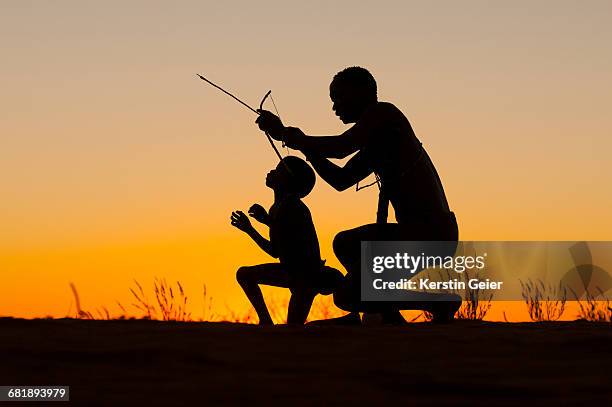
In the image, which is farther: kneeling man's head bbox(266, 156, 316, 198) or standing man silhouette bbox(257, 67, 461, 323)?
kneeling man's head bbox(266, 156, 316, 198)

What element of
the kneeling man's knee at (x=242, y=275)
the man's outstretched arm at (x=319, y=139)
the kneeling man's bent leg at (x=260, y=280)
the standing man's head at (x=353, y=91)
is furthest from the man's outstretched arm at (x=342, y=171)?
Answer: the kneeling man's knee at (x=242, y=275)

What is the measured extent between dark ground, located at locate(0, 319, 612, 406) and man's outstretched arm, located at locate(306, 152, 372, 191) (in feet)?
6.43

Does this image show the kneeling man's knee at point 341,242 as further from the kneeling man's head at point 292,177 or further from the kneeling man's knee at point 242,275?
the kneeling man's knee at point 242,275

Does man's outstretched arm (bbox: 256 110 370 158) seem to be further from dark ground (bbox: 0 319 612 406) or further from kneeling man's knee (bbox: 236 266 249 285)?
dark ground (bbox: 0 319 612 406)

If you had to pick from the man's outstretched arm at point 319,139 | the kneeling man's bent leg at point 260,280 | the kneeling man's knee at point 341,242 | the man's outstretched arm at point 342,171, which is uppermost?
the man's outstretched arm at point 319,139

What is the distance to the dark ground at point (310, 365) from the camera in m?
4.46

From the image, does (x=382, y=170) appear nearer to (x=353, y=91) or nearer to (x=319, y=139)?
(x=319, y=139)

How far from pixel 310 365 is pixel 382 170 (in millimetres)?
3419

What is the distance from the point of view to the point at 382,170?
8.41m

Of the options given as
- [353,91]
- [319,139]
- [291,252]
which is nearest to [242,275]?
[291,252]

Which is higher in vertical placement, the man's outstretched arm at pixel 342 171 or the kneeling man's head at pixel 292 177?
the kneeling man's head at pixel 292 177

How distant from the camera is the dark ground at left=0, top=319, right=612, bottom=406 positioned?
14.6ft

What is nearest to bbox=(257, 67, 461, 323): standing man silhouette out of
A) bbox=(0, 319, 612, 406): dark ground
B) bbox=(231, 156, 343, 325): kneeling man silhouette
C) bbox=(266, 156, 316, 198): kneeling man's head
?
bbox=(231, 156, 343, 325): kneeling man silhouette

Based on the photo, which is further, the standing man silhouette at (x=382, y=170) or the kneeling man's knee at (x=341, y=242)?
the kneeling man's knee at (x=341, y=242)
